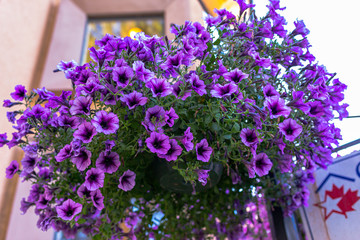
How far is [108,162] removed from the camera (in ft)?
2.11

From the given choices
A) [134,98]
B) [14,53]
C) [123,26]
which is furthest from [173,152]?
[123,26]

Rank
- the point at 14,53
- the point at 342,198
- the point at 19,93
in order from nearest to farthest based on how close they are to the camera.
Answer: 1. the point at 19,93
2. the point at 342,198
3. the point at 14,53

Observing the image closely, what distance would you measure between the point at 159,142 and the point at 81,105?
0.18m

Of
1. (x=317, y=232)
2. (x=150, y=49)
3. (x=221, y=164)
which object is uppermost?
(x=150, y=49)

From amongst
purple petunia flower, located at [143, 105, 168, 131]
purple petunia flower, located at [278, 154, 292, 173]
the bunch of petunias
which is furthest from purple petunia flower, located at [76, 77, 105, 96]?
purple petunia flower, located at [278, 154, 292, 173]

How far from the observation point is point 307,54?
85cm

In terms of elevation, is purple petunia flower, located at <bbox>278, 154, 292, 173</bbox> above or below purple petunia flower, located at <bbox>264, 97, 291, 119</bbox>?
below

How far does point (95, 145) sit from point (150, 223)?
385 mm

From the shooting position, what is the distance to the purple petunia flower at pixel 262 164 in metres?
0.66

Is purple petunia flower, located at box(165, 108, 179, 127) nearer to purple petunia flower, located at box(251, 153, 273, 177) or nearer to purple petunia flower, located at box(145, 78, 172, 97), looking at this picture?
purple petunia flower, located at box(145, 78, 172, 97)

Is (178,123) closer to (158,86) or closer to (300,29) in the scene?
(158,86)

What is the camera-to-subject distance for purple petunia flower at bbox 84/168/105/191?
61 cm

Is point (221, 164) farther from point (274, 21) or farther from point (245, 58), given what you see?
point (274, 21)

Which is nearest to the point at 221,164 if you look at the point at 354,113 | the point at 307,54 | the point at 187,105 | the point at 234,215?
the point at 187,105
